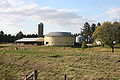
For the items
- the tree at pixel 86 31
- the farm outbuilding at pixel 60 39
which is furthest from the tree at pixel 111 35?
the tree at pixel 86 31

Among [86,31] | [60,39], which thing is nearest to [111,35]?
[60,39]

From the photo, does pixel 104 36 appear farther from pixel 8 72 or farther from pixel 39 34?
pixel 39 34

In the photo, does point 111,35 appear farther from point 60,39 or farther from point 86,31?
point 86,31

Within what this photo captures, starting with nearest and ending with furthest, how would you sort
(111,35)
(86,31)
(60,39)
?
(111,35) < (60,39) < (86,31)

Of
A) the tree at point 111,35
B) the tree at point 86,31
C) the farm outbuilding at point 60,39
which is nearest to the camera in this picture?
the tree at point 111,35

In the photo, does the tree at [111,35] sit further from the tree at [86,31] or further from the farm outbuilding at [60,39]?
the tree at [86,31]

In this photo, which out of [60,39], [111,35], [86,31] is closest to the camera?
[111,35]

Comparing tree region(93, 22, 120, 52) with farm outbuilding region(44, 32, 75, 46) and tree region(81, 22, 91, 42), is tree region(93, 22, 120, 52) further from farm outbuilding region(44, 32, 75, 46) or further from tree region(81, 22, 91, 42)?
tree region(81, 22, 91, 42)

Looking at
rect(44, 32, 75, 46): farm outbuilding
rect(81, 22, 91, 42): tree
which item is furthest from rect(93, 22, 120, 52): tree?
rect(81, 22, 91, 42): tree

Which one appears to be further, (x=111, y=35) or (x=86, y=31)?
(x=86, y=31)

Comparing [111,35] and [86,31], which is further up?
[86,31]

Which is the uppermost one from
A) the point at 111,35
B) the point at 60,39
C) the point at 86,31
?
the point at 86,31

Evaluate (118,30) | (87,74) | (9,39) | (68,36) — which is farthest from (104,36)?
(9,39)

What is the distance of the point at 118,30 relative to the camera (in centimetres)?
4916
